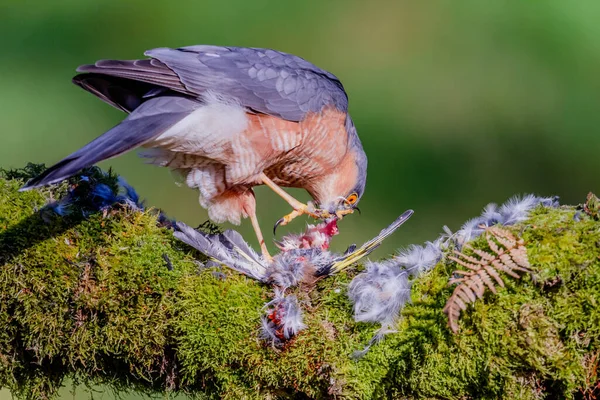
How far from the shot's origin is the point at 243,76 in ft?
10.2

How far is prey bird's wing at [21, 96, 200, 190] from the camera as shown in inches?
90.0

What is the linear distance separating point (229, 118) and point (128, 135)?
526 mm

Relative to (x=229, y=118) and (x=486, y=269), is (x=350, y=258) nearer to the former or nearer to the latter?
(x=486, y=269)

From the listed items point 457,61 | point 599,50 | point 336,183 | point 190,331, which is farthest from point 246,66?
point 599,50

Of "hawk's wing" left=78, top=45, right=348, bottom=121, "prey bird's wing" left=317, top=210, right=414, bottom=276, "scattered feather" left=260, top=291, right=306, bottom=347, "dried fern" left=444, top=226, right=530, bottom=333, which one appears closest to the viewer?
"dried fern" left=444, top=226, right=530, bottom=333

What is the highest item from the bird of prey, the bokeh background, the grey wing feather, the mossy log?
the bokeh background

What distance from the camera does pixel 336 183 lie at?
3664mm

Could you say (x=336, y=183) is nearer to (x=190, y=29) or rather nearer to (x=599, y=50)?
(x=190, y=29)

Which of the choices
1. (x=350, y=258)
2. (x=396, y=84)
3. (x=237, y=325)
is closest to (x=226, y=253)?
(x=237, y=325)

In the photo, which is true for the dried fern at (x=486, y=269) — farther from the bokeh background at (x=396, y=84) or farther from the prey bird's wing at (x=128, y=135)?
the bokeh background at (x=396, y=84)

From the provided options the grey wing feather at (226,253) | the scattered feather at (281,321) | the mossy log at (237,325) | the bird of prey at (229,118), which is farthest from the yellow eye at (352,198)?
the scattered feather at (281,321)

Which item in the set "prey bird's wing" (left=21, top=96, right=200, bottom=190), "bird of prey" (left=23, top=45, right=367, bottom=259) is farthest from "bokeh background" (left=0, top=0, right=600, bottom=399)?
"prey bird's wing" (left=21, top=96, right=200, bottom=190)

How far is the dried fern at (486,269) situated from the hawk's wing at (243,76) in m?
1.46

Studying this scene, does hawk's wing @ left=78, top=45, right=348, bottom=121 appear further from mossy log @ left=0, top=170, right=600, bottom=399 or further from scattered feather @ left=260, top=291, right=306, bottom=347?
scattered feather @ left=260, top=291, right=306, bottom=347
